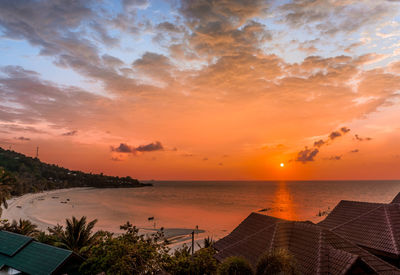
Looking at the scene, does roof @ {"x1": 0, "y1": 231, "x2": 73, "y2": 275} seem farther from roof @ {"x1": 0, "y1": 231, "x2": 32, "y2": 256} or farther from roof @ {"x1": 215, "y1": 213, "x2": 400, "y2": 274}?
roof @ {"x1": 215, "y1": 213, "x2": 400, "y2": 274}

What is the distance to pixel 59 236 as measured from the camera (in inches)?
903

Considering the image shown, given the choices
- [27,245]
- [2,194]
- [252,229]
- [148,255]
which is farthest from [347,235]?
[2,194]

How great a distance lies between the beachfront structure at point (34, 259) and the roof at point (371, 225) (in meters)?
19.3

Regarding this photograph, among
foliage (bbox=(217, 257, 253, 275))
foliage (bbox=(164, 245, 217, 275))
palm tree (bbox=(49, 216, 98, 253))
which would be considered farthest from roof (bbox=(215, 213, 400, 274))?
palm tree (bbox=(49, 216, 98, 253))

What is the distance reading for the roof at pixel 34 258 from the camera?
14133 millimetres

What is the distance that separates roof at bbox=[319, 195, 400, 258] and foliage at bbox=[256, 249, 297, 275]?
8.43 metres

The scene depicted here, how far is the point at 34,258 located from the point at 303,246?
15711mm

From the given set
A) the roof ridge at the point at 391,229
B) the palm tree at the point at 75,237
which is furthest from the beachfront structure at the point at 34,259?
the roof ridge at the point at 391,229

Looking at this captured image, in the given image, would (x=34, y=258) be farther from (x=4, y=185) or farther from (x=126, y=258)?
(x=4, y=185)

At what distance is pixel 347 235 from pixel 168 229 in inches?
1888

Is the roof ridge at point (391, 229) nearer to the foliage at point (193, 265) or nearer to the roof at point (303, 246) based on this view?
the roof at point (303, 246)

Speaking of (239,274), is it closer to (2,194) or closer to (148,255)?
(148,255)

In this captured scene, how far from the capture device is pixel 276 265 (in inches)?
533

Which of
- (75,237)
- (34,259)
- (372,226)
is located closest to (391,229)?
(372,226)
